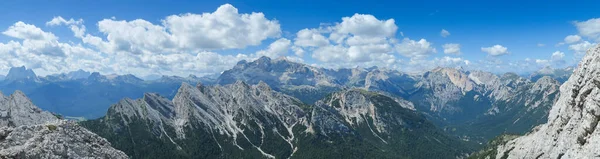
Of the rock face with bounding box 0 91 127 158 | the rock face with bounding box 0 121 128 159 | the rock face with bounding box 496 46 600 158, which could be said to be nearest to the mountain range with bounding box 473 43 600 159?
the rock face with bounding box 496 46 600 158

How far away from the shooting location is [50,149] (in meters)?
62.0

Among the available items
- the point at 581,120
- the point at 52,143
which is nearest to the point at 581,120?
the point at 581,120

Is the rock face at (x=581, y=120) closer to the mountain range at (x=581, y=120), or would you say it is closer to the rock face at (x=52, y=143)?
the mountain range at (x=581, y=120)

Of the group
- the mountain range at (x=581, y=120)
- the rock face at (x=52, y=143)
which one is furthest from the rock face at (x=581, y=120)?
the rock face at (x=52, y=143)

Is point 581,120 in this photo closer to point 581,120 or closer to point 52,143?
point 581,120

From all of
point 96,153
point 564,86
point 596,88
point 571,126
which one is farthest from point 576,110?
point 96,153

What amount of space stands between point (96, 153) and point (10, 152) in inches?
559

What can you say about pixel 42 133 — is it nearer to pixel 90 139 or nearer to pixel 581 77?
pixel 90 139

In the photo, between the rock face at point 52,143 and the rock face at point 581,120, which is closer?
the rock face at point 52,143

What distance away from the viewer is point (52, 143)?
63.2 meters

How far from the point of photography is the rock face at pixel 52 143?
58906mm

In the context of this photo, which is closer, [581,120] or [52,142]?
[52,142]

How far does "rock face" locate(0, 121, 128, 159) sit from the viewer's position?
58.9m

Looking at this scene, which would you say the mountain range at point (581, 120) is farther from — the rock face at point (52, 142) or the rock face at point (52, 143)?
the rock face at point (52, 142)
